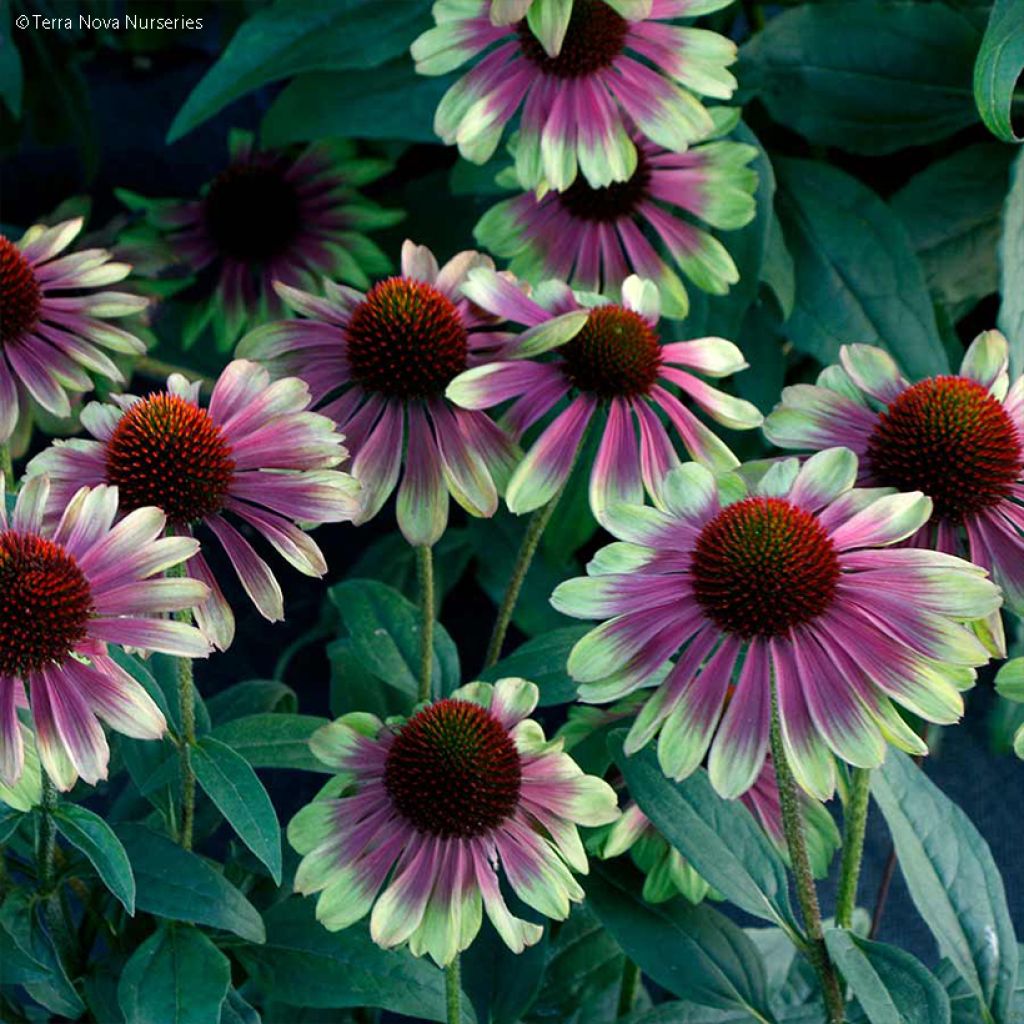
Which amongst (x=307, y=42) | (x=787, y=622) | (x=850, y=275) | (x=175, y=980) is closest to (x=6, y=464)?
(x=175, y=980)

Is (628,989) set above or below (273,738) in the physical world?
below

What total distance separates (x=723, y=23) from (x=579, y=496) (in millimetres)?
347

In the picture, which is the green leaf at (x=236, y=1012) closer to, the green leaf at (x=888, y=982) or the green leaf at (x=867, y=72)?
the green leaf at (x=888, y=982)

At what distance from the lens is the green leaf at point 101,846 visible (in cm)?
47

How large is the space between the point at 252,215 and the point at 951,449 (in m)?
0.64

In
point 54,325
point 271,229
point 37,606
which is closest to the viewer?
point 37,606

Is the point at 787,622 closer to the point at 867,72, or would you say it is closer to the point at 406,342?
the point at 406,342

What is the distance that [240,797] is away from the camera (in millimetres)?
516

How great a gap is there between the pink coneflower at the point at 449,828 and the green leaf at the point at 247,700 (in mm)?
158

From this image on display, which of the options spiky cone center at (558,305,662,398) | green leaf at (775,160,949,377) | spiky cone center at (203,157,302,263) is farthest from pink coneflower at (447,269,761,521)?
spiky cone center at (203,157,302,263)

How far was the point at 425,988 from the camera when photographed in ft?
1.86

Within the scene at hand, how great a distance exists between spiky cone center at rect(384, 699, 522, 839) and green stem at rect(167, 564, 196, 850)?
2.8 inches

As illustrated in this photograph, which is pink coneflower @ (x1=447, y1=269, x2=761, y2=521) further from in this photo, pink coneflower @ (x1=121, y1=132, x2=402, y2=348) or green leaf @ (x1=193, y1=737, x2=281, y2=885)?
pink coneflower @ (x1=121, y1=132, x2=402, y2=348)

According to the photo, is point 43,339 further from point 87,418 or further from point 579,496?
point 579,496
